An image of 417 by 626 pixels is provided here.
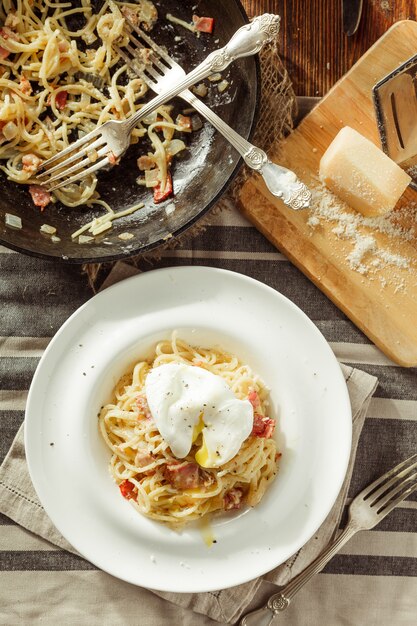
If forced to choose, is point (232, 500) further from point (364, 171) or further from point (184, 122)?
point (184, 122)

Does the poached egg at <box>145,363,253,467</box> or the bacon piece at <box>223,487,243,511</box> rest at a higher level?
the poached egg at <box>145,363,253,467</box>

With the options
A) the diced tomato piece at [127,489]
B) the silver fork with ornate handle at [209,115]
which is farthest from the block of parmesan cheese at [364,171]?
the diced tomato piece at [127,489]

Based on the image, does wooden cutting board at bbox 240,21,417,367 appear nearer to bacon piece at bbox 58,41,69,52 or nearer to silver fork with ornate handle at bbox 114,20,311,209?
silver fork with ornate handle at bbox 114,20,311,209

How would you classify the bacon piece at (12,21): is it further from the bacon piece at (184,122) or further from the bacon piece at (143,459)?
the bacon piece at (143,459)

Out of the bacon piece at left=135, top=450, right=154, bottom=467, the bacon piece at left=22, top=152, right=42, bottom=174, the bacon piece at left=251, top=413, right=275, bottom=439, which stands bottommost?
the bacon piece at left=135, top=450, right=154, bottom=467

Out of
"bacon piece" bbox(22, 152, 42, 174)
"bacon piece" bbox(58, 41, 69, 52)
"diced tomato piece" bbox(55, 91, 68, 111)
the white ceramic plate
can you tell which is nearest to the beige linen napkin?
the white ceramic plate

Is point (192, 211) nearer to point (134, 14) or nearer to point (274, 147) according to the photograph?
point (274, 147)

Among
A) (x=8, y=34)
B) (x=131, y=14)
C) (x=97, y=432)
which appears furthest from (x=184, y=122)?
(x=97, y=432)

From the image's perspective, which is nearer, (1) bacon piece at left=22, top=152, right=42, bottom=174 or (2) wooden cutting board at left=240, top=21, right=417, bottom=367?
(1) bacon piece at left=22, top=152, right=42, bottom=174
